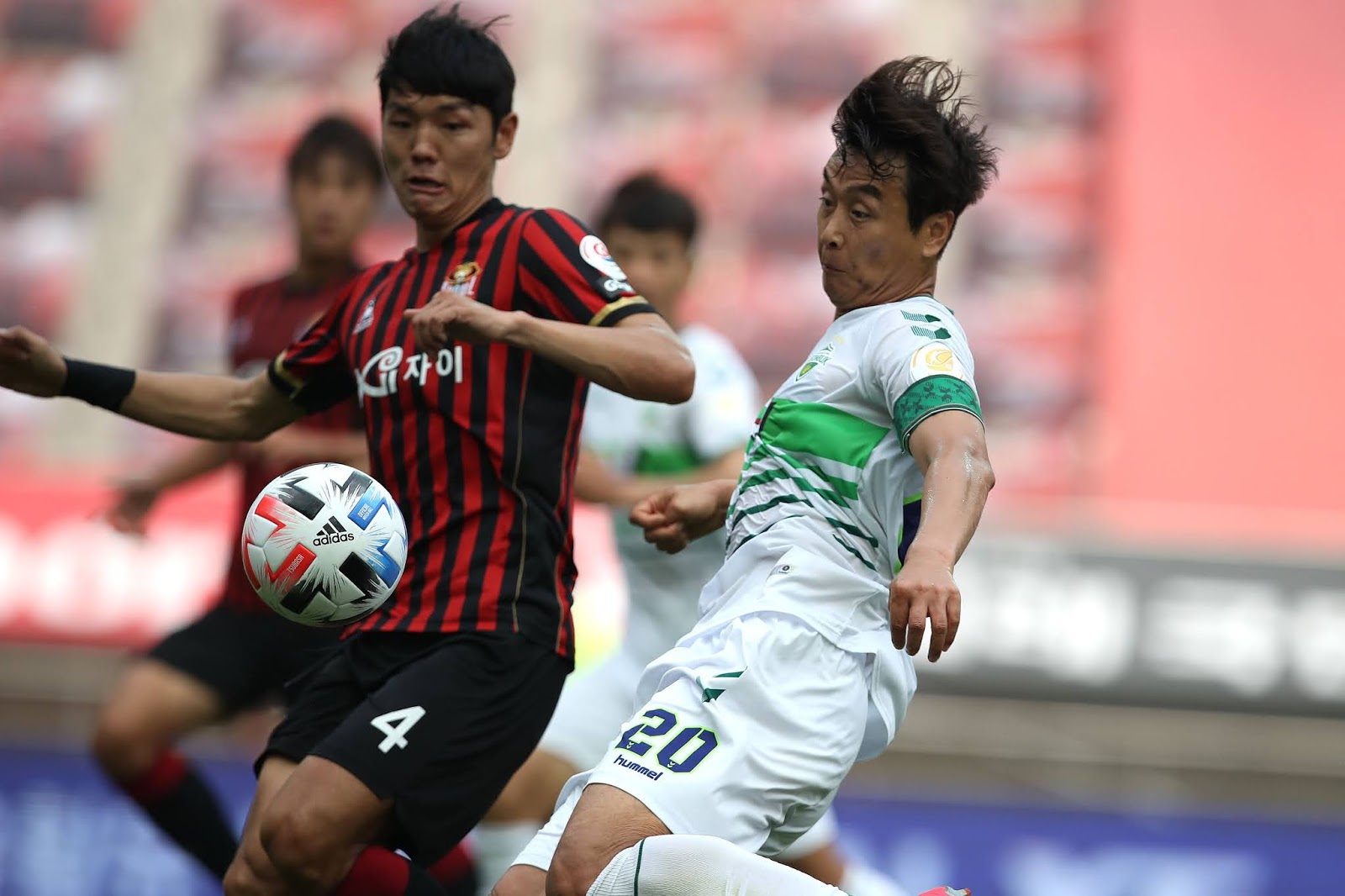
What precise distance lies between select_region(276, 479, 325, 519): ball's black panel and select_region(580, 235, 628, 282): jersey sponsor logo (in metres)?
0.76

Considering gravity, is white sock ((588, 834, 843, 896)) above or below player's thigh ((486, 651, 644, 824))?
above

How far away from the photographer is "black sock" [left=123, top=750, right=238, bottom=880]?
16.5 ft

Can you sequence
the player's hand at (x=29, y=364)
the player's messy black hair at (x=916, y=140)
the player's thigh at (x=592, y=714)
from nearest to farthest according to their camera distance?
the player's messy black hair at (x=916, y=140)
the player's hand at (x=29, y=364)
the player's thigh at (x=592, y=714)

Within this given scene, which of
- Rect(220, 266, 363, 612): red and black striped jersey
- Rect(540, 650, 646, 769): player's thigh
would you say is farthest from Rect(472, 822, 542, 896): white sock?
Rect(220, 266, 363, 612): red and black striped jersey

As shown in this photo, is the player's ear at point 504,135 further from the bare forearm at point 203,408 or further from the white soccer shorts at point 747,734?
the white soccer shorts at point 747,734

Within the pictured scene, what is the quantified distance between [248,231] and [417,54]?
33.3 ft

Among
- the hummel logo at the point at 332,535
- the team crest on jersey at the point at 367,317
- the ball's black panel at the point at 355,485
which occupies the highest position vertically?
the team crest on jersey at the point at 367,317

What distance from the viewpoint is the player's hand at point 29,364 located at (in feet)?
13.3

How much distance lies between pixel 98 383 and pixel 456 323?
1251 mm

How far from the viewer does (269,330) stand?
5.55 meters

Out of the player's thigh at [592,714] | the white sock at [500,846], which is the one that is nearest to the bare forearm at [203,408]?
the player's thigh at [592,714]

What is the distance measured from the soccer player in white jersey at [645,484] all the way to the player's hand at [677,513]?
132cm

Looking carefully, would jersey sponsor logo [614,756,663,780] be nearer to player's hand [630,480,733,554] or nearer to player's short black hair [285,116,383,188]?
player's hand [630,480,733,554]

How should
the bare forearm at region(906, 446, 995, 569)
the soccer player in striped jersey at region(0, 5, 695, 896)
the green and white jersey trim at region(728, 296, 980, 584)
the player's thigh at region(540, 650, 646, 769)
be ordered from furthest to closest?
→ 1. the player's thigh at region(540, 650, 646, 769)
2. the soccer player in striped jersey at region(0, 5, 695, 896)
3. the green and white jersey trim at region(728, 296, 980, 584)
4. the bare forearm at region(906, 446, 995, 569)
